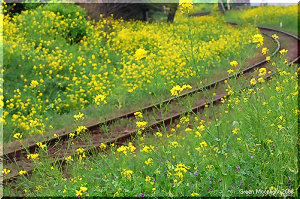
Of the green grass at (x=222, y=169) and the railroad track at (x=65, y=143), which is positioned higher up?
the green grass at (x=222, y=169)

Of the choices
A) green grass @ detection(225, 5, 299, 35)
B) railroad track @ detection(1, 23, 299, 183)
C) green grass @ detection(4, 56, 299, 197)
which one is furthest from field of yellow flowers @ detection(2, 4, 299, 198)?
green grass @ detection(225, 5, 299, 35)

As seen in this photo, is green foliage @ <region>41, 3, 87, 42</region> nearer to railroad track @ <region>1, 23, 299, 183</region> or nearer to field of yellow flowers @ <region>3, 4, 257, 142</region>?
field of yellow flowers @ <region>3, 4, 257, 142</region>

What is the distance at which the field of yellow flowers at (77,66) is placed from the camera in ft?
32.4

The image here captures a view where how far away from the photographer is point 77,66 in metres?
12.5

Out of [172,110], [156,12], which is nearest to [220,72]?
[172,110]

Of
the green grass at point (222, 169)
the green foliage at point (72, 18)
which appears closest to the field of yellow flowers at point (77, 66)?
the green foliage at point (72, 18)

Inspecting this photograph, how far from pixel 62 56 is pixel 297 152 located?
9.87m

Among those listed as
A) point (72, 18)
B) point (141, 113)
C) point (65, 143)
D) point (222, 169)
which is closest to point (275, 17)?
point (72, 18)

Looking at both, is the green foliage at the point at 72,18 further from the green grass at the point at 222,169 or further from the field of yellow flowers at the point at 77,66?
the green grass at the point at 222,169

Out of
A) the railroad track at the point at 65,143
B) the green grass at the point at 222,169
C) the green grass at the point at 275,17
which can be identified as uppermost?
the green grass at the point at 222,169

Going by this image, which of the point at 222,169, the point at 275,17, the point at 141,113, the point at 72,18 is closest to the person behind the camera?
the point at 222,169

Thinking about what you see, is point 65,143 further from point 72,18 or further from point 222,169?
point 72,18

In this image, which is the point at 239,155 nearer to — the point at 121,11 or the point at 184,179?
the point at 184,179

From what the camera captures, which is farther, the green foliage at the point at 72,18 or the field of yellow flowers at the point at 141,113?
the green foliage at the point at 72,18
